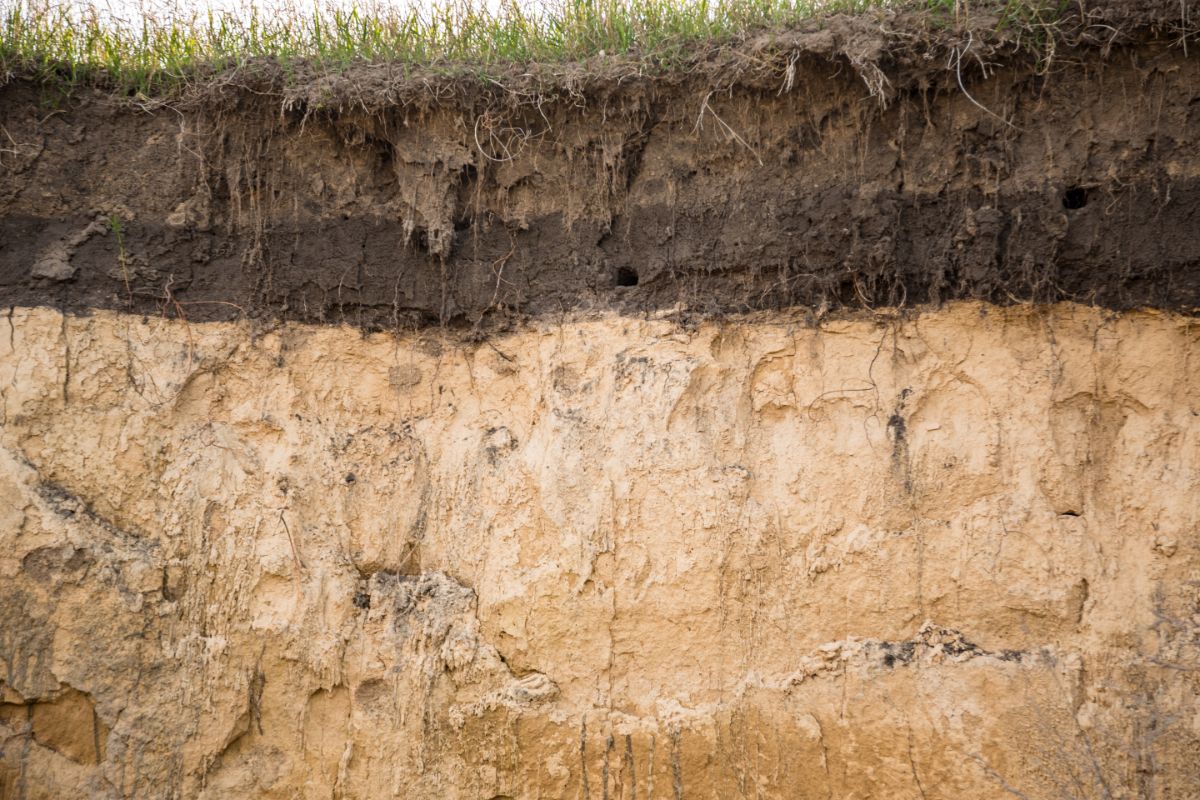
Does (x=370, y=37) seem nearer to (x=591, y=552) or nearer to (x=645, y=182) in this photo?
(x=645, y=182)

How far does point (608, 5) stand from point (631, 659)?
2.87 metres

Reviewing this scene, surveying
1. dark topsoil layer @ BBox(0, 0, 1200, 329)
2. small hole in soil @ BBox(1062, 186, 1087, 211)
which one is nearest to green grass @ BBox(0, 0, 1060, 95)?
dark topsoil layer @ BBox(0, 0, 1200, 329)

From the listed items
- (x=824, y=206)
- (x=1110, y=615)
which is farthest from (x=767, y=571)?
(x=824, y=206)

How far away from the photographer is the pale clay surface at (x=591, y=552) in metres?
3.35

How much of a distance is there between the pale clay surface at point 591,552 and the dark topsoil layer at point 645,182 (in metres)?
0.19

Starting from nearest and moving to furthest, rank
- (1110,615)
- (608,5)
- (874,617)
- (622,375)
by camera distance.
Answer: (1110,615)
(874,617)
(622,375)
(608,5)

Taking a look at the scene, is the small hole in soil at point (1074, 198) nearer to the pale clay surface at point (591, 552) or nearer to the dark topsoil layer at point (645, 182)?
the dark topsoil layer at point (645, 182)

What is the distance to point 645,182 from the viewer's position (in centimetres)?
388

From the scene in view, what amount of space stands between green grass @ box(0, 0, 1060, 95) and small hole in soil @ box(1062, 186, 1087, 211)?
1.15 metres

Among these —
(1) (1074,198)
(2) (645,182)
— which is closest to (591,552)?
(2) (645,182)

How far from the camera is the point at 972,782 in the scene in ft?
10.9

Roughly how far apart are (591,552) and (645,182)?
62.7 inches

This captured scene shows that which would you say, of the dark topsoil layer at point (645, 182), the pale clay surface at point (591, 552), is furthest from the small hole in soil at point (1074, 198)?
the pale clay surface at point (591, 552)

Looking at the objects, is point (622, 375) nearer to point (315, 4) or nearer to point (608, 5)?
point (608, 5)
